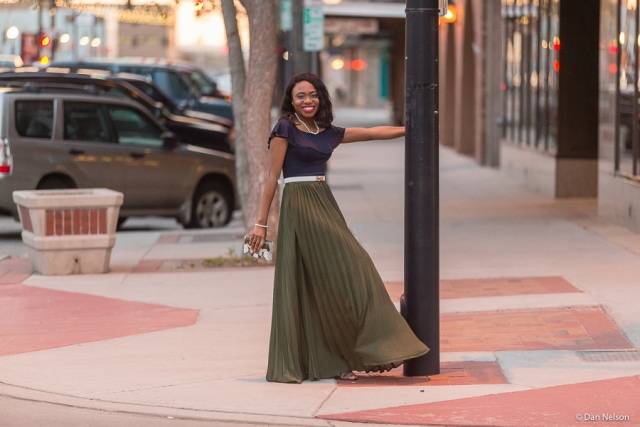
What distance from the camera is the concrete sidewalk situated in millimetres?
6914

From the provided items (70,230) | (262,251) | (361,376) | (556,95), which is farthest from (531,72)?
(262,251)

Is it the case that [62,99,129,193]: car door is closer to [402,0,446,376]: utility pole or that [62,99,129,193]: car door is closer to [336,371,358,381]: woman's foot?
[336,371,358,381]: woman's foot

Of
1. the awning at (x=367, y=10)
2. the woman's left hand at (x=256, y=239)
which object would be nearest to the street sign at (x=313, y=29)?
the woman's left hand at (x=256, y=239)

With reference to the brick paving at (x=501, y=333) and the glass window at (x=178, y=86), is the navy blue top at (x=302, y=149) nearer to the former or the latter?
the brick paving at (x=501, y=333)

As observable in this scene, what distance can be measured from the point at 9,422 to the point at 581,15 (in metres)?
13.8

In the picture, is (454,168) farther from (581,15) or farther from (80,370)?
(80,370)

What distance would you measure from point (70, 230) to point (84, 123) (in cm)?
418

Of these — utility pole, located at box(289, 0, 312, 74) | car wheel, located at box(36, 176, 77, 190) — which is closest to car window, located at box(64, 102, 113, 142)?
car wheel, located at box(36, 176, 77, 190)

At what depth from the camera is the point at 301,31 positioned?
16078 millimetres

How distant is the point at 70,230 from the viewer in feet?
40.2

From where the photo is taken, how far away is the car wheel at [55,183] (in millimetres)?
15570

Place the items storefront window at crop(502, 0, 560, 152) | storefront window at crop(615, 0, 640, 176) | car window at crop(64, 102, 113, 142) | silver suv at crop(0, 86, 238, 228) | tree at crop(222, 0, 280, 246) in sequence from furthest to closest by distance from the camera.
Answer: storefront window at crop(502, 0, 560, 152) < car window at crop(64, 102, 113, 142) < silver suv at crop(0, 86, 238, 228) < storefront window at crop(615, 0, 640, 176) < tree at crop(222, 0, 280, 246)

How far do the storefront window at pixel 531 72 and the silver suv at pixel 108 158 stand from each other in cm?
552

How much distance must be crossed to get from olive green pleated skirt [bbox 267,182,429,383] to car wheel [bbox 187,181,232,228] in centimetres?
971
